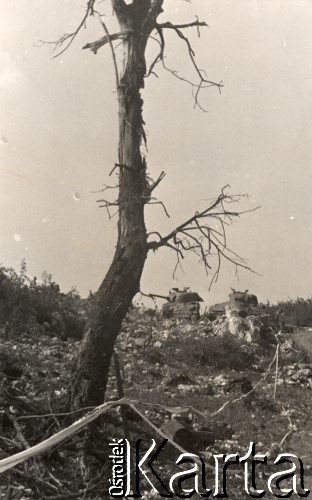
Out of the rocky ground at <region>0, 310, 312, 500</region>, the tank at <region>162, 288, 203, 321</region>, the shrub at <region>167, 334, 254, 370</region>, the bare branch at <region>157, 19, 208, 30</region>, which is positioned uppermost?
the bare branch at <region>157, 19, 208, 30</region>

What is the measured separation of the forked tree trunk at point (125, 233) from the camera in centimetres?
578

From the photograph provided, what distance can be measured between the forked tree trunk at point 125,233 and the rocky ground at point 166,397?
384 mm

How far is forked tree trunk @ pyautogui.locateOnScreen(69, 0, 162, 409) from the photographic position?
19.0 ft

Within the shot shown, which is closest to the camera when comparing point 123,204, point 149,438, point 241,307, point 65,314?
point 149,438

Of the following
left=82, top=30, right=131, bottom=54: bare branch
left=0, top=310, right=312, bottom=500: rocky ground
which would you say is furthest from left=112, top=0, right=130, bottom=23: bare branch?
left=0, top=310, right=312, bottom=500: rocky ground

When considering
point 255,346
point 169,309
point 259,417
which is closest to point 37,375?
point 259,417

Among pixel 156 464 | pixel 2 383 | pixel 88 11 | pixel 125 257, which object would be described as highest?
pixel 88 11

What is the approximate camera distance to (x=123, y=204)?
6.29 metres

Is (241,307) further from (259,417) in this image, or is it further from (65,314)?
(259,417)

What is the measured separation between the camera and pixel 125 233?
20.4ft

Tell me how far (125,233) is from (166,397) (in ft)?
9.35

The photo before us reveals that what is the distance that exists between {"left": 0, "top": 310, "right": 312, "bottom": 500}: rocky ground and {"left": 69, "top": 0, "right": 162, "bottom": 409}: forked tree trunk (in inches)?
15.1

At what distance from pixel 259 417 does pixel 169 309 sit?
766cm

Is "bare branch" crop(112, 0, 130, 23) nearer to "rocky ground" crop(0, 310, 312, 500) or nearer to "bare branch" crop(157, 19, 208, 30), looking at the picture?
"bare branch" crop(157, 19, 208, 30)
